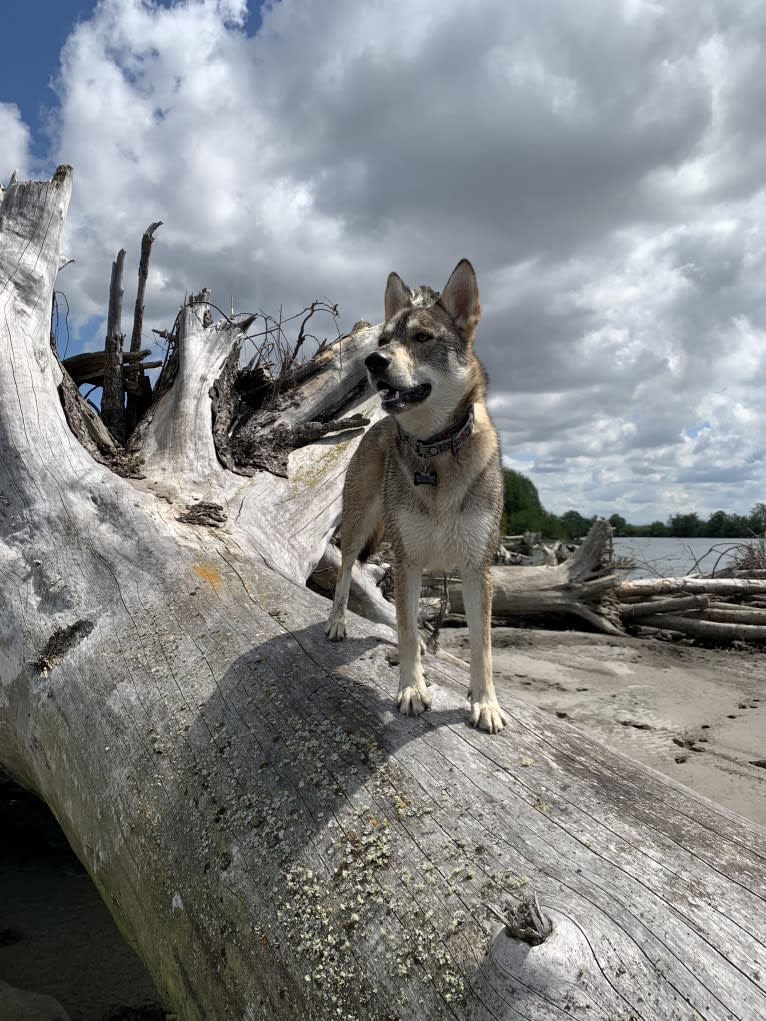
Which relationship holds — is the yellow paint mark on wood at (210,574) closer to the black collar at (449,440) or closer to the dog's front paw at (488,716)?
the black collar at (449,440)

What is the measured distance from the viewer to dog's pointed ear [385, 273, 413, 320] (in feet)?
14.3

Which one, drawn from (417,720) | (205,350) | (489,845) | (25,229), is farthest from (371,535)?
(25,229)

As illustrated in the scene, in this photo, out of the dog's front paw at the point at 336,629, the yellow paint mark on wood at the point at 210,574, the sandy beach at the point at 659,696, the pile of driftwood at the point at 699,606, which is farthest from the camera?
the pile of driftwood at the point at 699,606

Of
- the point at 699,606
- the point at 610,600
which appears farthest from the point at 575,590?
the point at 699,606

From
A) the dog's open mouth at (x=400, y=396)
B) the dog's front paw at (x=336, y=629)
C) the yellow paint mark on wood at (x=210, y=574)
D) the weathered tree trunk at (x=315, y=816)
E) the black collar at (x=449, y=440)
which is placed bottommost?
the weathered tree trunk at (x=315, y=816)

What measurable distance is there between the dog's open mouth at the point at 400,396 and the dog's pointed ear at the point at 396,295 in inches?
35.1

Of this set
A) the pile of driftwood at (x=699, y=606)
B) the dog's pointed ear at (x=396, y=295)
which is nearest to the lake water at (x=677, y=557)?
the pile of driftwood at (x=699, y=606)

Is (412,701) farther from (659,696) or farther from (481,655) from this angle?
(659,696)

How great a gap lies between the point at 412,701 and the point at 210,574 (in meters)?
1.98

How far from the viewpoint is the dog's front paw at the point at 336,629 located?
414cm

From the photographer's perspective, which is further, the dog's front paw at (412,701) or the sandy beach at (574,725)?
the sandy beach at (574,725)

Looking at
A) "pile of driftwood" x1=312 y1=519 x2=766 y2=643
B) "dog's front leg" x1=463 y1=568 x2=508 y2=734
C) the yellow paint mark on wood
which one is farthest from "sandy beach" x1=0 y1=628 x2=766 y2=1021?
the yellow paint mark on wood

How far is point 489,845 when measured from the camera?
2484mm

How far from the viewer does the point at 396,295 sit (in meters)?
4.41
